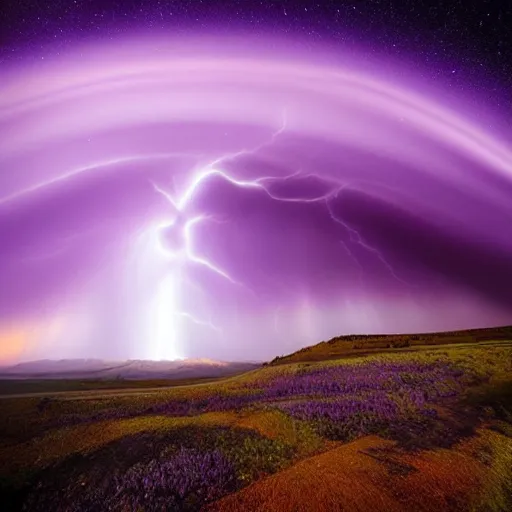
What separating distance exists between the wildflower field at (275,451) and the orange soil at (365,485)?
1.1 inches

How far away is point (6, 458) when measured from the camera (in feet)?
32.4

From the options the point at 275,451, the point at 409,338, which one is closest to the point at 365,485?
the point at 275,451

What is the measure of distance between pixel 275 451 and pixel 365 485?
2.51 m

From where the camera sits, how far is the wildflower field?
23.3 feet

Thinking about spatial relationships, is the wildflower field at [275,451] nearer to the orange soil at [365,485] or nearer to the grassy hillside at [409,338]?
the orange soil at [365,485]

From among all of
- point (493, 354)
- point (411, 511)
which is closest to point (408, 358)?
point (493, 354)

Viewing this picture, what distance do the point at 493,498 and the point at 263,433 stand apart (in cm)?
572

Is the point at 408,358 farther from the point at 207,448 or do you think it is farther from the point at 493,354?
the point at 207,448

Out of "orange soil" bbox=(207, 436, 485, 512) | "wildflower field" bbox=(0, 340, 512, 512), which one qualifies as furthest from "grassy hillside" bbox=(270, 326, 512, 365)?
"orange soil" bbox=(207, 436, 485, 512)

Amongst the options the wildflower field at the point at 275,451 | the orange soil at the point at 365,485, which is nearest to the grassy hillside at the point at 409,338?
the wildflower field at the point at 275,451

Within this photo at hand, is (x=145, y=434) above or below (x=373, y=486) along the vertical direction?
above

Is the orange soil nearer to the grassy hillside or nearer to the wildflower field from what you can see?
the wildflower field

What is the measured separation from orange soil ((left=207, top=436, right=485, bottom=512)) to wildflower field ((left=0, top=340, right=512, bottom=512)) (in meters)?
0.03

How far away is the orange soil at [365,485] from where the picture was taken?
21.9 ft
